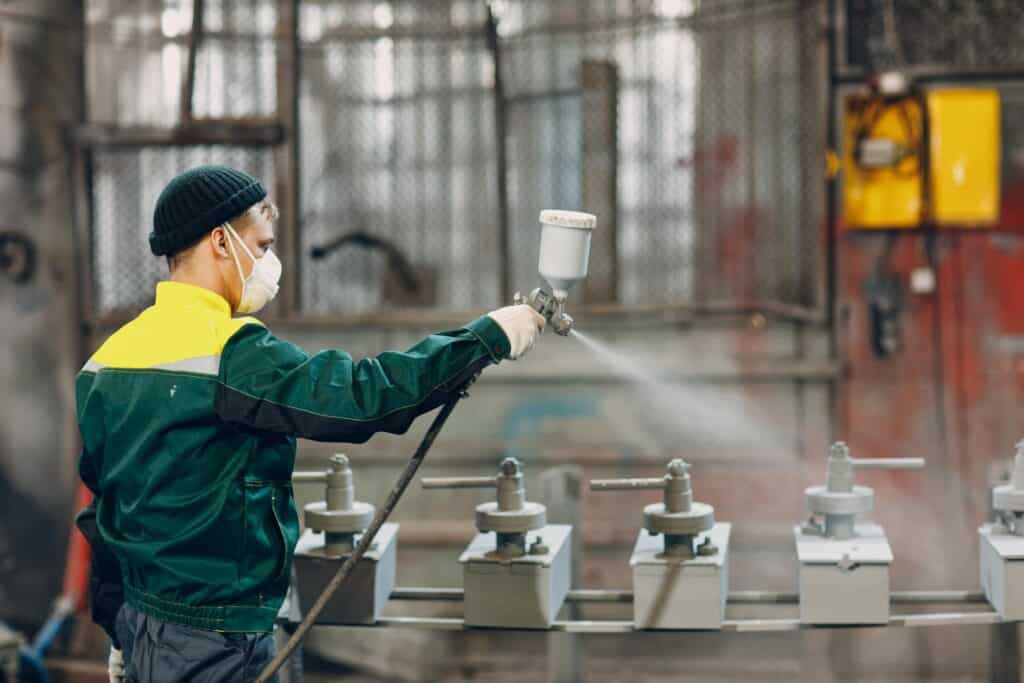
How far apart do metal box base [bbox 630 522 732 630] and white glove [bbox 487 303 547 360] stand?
2.50 ft

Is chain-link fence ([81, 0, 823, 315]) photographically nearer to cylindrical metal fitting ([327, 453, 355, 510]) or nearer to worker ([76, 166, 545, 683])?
cylindrical metal fitting ([327, 453, 355, 510])

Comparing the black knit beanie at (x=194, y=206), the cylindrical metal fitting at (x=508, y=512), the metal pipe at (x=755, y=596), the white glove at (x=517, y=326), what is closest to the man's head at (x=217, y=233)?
the black knit beanie at (x=194, y=206)

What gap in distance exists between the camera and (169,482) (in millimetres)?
2428

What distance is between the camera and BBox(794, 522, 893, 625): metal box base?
2883mm

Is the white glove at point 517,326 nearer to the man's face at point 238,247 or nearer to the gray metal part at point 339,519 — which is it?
the man's face at point 238,247

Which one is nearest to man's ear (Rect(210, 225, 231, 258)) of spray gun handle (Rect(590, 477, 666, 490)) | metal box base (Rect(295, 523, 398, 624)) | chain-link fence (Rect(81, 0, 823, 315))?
metal box base (Rect(295, 523, 398, 624))

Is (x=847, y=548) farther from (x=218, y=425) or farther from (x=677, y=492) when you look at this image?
(x=218, y=425)

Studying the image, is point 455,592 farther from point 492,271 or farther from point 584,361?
point 492,271

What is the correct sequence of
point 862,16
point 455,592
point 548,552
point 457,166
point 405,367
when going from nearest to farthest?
point 405,367 < point 548,552 < point 455,592 < point 862,16 < point 457,166

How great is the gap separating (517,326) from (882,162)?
3212mm

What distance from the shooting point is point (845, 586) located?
290 cm

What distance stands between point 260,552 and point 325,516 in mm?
605

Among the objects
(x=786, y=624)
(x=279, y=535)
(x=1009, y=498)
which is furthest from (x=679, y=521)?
(x=279, y=535)

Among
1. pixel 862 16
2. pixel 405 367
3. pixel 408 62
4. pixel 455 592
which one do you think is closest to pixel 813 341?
pixel 862 16
